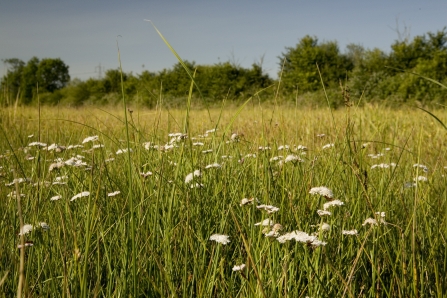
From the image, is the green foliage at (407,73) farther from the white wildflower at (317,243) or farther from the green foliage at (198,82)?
the white wildflower at (317,243)

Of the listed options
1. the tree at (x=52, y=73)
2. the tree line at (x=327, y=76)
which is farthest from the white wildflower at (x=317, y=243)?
the tree at (x=52, y=73)

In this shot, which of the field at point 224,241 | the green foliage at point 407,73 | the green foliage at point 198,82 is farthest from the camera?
the green foliage at point 198,82

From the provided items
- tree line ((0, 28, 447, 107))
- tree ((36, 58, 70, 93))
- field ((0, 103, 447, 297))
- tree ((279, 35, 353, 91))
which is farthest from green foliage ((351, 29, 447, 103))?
tree ((36, 58, 70, 93))

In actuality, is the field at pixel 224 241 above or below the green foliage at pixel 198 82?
below

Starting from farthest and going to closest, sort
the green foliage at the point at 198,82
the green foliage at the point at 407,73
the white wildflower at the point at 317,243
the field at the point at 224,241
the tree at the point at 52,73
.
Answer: the tree at the point at 52,73
the green foliage at the point at 198,82
the green foliage at the point at 407,73
the field at the point at 224,241
the white wildflower at the point at 317,243

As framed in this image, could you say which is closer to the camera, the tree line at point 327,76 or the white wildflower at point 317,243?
the white wildflower at point 317,243

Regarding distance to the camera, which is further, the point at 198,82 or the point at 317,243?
the point at 198,82

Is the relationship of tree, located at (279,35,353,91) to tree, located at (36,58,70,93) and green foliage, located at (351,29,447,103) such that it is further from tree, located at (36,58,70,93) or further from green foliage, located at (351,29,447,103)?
tree, located at (36,58,70,93)

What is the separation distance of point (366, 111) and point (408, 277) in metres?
5.80

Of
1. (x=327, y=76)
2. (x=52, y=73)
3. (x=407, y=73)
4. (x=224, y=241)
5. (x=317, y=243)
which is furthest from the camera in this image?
(x=52, y=73)

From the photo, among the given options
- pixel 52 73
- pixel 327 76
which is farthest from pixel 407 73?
pixel 52 73

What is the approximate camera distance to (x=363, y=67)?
19109mm

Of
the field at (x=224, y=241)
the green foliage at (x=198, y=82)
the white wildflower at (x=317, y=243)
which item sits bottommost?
the field at (x=224, y=241)

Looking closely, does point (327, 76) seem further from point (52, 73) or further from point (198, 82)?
point (52, 73)
